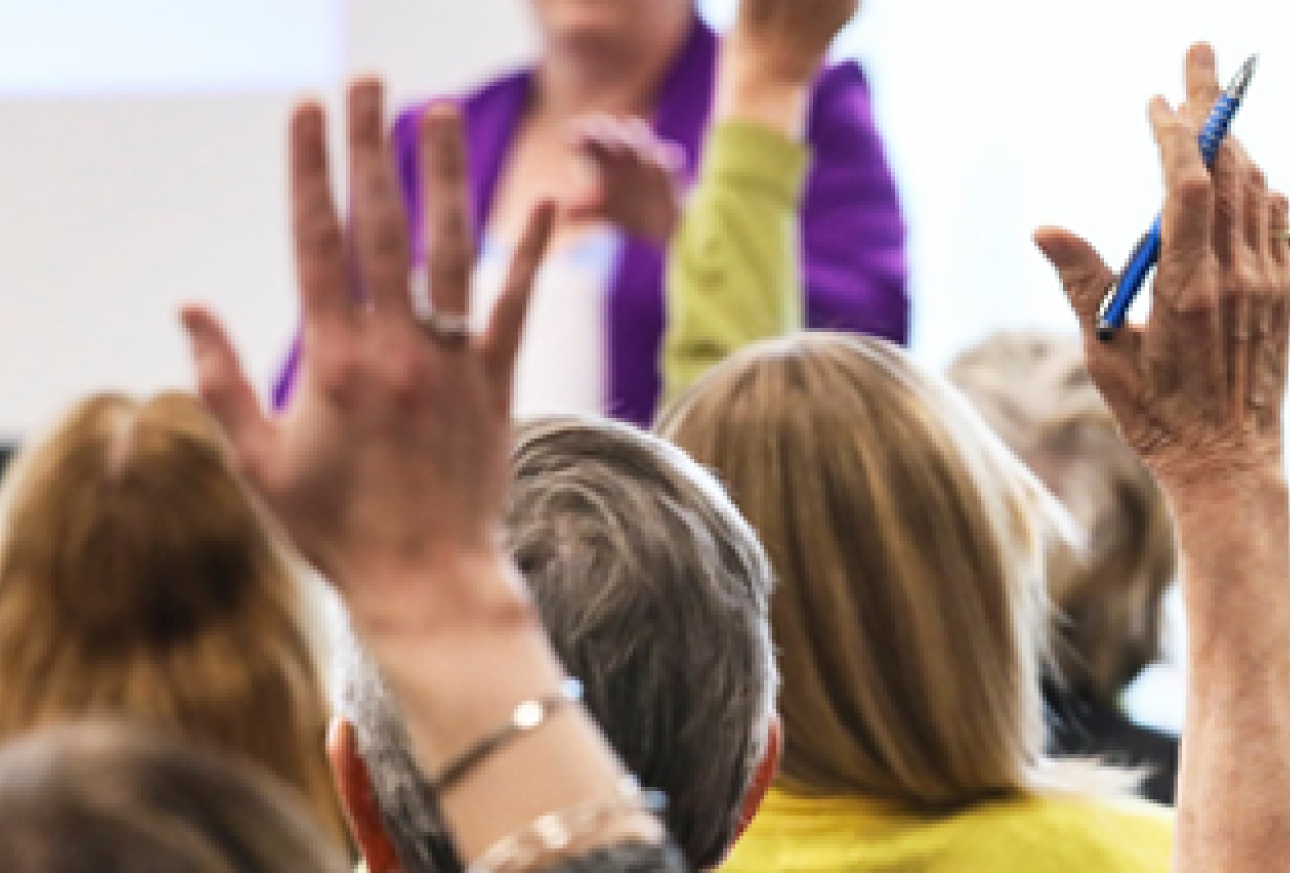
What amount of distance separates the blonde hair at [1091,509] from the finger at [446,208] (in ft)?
4.48

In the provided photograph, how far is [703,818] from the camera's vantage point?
3.02 feet

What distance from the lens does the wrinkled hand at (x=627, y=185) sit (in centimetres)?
191

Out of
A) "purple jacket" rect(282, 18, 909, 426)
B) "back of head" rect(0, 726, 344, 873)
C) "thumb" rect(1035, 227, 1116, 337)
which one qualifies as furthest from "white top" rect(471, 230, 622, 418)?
"back of head" rect(0, 726, 344, 873)

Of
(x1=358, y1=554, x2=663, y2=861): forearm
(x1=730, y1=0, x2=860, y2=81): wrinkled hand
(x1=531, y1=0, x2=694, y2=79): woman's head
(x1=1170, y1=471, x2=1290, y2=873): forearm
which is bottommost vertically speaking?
(x1=1170, y1=471, x2=1290, y2=873): forearm

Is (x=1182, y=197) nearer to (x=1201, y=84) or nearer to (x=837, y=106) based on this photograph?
(x=1201, y=84)

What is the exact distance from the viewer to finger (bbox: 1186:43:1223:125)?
107cm

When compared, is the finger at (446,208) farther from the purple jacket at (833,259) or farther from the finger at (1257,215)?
the purple jacket at (833,259)

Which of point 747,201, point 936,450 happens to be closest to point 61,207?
point 747,201

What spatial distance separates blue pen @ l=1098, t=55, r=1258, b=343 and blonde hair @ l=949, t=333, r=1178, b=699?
93cm

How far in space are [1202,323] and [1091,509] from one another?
1.05m

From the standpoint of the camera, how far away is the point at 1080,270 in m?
1.09

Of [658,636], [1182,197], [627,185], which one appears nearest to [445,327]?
[658,636]

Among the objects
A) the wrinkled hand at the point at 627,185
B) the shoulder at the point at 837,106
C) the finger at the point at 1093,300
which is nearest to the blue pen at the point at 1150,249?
the finger at the point at 1093,300

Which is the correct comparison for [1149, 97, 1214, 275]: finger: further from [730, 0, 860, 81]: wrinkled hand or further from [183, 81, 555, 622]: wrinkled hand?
[730, 0, 860, 81]: wrinkled hand
